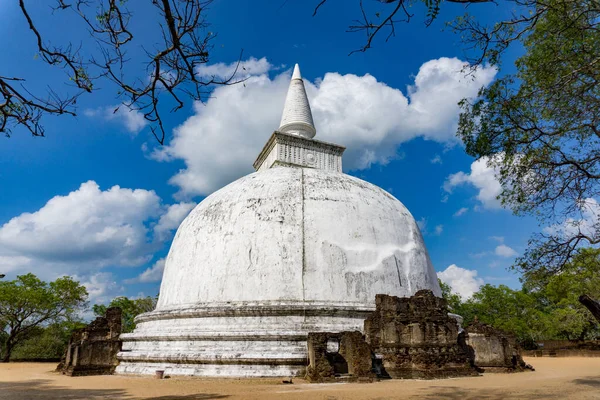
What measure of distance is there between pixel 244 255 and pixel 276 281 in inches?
49.3

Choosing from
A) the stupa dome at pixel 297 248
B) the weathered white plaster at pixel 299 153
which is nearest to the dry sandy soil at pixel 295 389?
the stupa dome at pixel 297 248

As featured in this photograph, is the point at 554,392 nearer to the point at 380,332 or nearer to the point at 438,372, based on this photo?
the point at 438,372

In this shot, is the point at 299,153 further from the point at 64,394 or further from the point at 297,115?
the point at 64,394

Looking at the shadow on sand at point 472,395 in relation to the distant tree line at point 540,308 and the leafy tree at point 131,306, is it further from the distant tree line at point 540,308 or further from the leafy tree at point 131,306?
the leafy tree at point 131,306

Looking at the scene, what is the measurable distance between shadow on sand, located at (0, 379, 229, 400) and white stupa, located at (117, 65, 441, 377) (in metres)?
2.33

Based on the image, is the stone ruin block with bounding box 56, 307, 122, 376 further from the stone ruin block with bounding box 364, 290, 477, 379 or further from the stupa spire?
the stupa spire

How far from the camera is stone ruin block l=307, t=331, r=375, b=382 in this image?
9422 millimetres

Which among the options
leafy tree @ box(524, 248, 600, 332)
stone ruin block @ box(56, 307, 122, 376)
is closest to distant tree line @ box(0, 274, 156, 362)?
stone ruin block @ box(56, 307, 122, 376)

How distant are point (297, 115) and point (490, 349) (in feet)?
40.0

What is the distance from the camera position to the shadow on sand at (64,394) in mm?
7805

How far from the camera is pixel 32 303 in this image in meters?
23.6

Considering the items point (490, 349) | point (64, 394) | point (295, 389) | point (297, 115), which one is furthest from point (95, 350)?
point (297, 115)

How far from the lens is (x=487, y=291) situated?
110ft

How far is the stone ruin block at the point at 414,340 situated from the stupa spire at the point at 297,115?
33.6ft
